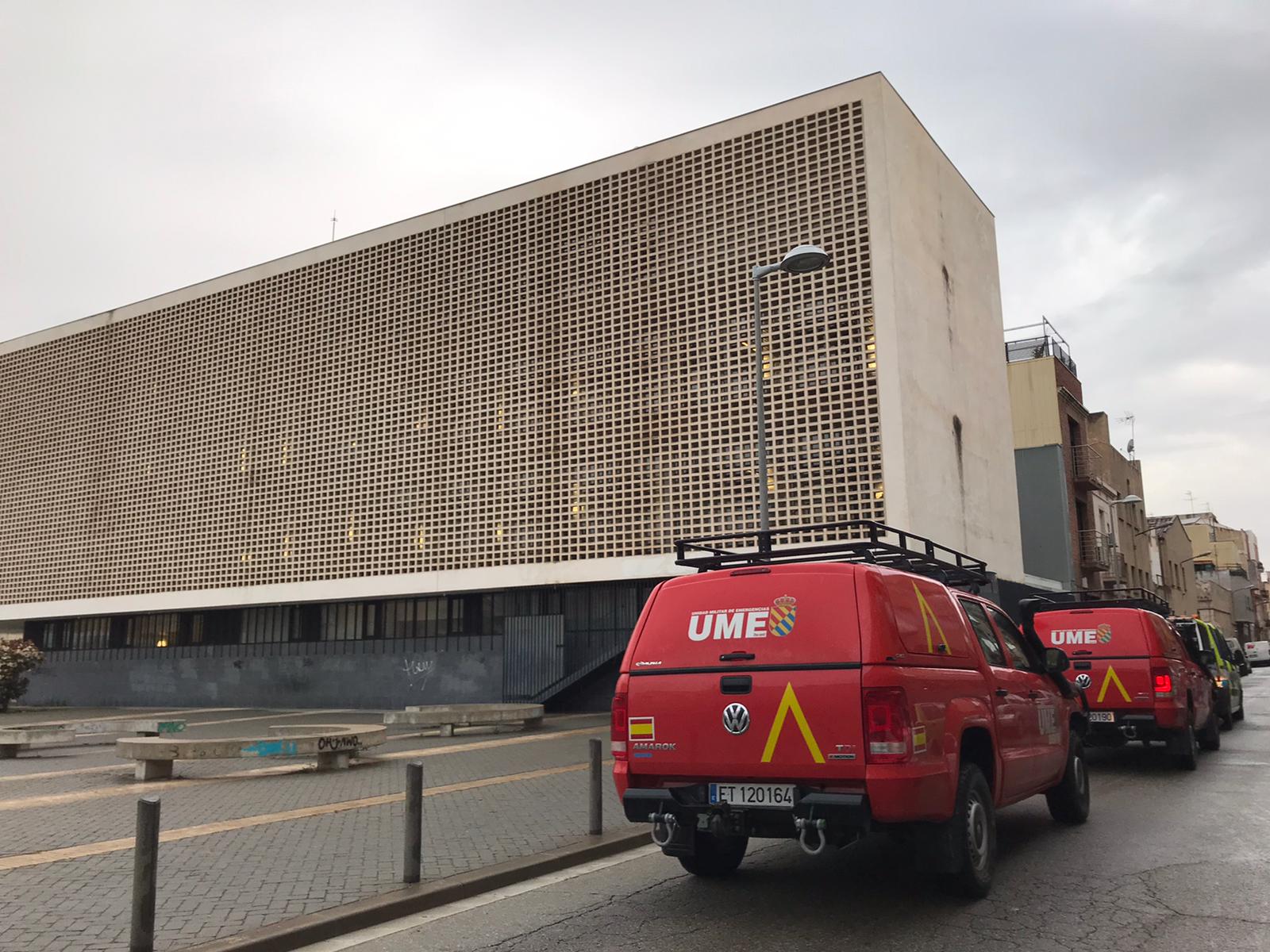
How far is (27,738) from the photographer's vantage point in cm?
1514

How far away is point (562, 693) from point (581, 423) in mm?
7129

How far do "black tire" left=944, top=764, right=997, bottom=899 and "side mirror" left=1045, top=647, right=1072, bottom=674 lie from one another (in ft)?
6.69

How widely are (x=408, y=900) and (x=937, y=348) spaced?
21.5 meters

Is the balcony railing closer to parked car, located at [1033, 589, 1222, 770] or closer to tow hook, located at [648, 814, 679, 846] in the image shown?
parked car, located at [1033, 589, 1222, 770]

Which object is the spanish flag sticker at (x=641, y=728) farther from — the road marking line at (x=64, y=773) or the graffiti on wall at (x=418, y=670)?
the graffiti on wall at (x=418, y=670)

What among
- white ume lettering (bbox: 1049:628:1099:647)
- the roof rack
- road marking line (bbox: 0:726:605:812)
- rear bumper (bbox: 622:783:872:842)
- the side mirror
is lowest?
road marking line (bbox: 0:726:605:812)

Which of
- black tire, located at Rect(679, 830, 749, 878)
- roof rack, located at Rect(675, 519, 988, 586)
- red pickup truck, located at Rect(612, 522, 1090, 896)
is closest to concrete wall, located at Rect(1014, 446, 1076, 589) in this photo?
roof rack, located at Rect(675, 519, 988, 586)

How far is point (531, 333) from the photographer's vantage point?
2688 centimetres

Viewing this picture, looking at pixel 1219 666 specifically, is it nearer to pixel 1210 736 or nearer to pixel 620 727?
pixel 1210 736

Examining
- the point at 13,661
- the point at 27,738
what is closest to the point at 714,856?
the point at 27,738

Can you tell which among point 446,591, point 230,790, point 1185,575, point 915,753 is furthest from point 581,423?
point 1185,575

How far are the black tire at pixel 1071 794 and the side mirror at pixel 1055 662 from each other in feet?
2.51

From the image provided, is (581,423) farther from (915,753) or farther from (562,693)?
(915,753)

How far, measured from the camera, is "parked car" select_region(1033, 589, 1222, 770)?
11.1 m
